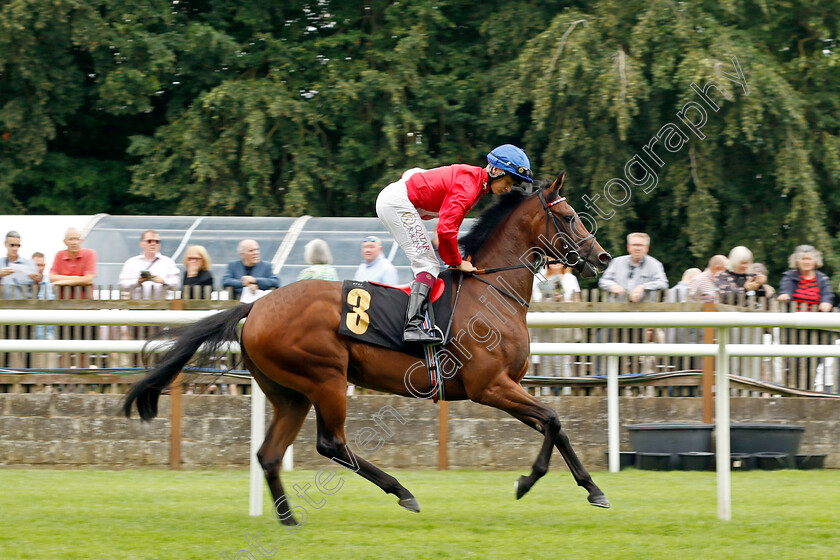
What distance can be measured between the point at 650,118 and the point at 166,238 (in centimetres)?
588

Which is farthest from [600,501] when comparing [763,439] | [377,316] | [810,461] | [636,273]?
[636,273]

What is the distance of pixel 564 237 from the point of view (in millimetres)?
5418

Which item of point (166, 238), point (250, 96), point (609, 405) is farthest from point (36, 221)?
point (609, 405)

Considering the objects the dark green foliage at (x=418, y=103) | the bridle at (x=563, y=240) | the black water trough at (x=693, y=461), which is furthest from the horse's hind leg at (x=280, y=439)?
the dark green foliage at (x=418, y=103)

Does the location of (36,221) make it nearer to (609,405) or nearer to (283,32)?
(283,32)

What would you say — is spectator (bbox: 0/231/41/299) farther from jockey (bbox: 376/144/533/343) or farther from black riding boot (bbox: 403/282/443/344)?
black riding boot (bbox: 403/282/443/344)

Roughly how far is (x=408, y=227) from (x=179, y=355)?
4.32ft

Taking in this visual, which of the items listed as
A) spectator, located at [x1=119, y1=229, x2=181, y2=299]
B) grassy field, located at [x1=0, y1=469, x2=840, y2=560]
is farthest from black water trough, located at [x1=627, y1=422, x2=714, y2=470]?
spectator, located at [x1=119, y1=229, x2=181, y2=299]

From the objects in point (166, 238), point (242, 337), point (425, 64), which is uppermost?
point (425, 64)

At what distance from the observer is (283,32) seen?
49.1ft

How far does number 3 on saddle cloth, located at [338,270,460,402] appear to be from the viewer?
201 inches

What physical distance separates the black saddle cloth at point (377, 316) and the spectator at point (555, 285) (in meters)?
3.04

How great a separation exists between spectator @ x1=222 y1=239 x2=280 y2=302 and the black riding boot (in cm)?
306

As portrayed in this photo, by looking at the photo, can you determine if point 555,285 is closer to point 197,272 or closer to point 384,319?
point 197,272
